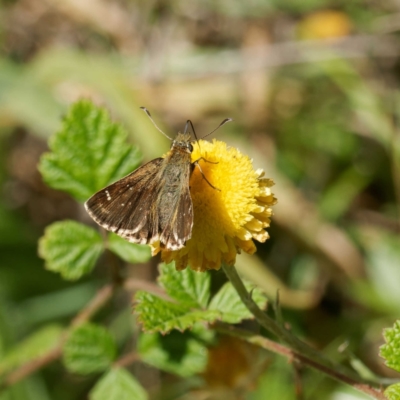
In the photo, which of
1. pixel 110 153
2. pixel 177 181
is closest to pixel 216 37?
pixel 110 153

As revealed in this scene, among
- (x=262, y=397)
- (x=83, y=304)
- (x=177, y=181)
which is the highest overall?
(x=177, y=181)

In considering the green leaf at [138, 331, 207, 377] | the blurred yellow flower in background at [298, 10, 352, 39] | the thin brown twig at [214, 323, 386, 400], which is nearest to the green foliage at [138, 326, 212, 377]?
the green leaf at [138, 331, 207, 377]

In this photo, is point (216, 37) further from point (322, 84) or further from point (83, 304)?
point (83, 304)

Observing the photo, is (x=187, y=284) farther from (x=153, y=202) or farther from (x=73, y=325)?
(x=73, y=325)

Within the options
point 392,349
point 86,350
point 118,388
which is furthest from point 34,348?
point 392,349

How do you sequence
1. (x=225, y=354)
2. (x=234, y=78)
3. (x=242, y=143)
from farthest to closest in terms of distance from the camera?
(x=234, y=78), (x=242, y=143), (x=225, y=354)
